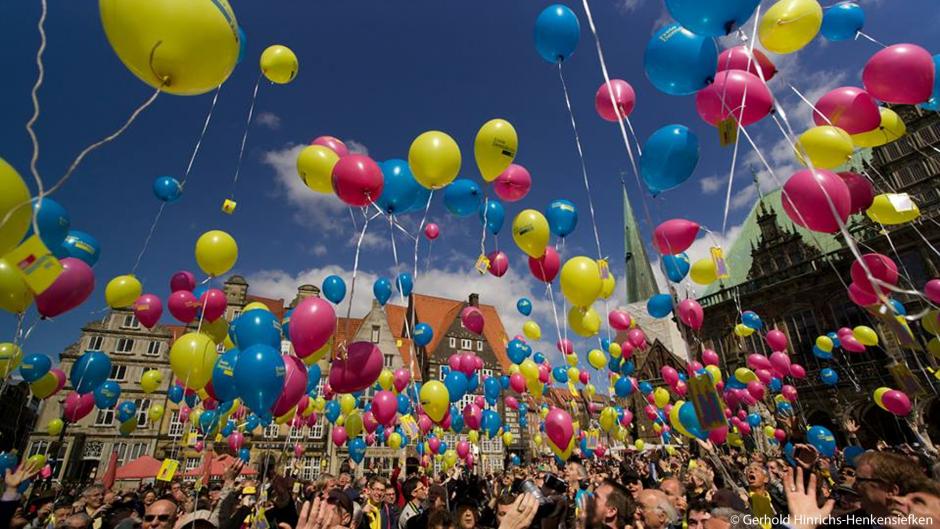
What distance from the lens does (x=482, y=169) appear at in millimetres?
5586

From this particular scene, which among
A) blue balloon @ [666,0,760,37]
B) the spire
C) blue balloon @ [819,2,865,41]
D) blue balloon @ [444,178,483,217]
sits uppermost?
the spire

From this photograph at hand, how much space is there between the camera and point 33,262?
2.21m

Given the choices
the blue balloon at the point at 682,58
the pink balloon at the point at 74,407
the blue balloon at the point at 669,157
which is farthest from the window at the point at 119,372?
the blue balloon at the point at 682,58

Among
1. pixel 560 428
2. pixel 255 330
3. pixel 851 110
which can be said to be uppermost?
pixel 851 110

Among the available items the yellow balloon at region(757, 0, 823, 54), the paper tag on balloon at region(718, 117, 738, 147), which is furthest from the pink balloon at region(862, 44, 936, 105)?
the paper tag on balloon at region(718, 117, 738, 147)

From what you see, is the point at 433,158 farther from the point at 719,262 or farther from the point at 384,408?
the point at 719,262

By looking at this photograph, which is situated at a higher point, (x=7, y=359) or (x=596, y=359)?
(x=596, y=359)

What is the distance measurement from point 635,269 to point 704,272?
52.1 m

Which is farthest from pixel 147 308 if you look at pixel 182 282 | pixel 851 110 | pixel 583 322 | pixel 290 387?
pixel 851 110

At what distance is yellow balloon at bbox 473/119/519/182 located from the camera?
5.25 meters

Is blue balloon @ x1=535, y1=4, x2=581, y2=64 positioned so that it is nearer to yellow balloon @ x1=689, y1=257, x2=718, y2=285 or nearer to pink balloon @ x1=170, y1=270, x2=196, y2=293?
yellow balloon @ x1=689, y1=257, x2=718, y2=285

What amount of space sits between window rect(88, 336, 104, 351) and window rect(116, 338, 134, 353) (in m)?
0.88

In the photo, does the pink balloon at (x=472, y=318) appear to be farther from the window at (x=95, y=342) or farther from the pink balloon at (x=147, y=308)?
the window at (x=95, y=342)

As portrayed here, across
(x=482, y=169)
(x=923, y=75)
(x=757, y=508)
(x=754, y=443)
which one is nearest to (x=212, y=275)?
(x=482, y=169)
